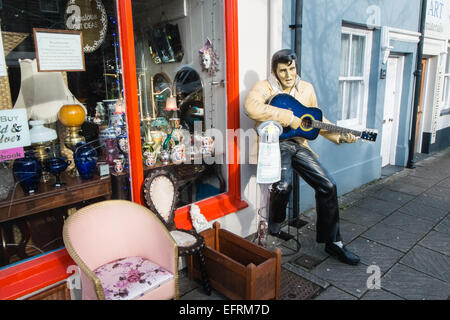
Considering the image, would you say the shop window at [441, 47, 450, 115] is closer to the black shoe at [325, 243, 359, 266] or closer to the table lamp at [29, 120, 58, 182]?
the black shoe at [325, 243, 359, 266]

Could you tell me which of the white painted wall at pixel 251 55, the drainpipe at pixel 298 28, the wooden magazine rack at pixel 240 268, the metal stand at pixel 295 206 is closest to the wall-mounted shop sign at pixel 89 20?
the white painted wall at pixel 251 55

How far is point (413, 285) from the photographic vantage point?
10.1 ft

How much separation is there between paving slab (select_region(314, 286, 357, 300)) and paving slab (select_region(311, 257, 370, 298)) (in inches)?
1.9

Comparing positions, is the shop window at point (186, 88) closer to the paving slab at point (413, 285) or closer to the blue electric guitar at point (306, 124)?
the blue electric guitar at point (306, 124)

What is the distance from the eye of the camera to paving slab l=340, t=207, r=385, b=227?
4.47 m

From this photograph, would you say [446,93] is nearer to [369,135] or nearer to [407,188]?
[407,188]

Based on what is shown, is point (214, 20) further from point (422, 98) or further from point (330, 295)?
point (422, 98)

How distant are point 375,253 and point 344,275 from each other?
635 mm

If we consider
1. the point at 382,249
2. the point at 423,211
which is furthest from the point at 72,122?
the point at 423,211

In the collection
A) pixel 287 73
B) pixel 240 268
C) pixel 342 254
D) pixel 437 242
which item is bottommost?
pixel 437 242

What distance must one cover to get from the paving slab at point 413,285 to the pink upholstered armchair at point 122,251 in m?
2.00

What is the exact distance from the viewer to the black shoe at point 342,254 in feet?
11.2

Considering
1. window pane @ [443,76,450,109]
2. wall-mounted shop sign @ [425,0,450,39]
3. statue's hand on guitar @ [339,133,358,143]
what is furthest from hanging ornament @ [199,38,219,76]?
window pane @ [443,76,450,109]

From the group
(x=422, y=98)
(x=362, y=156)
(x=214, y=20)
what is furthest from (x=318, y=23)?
(x=422, y=98)
